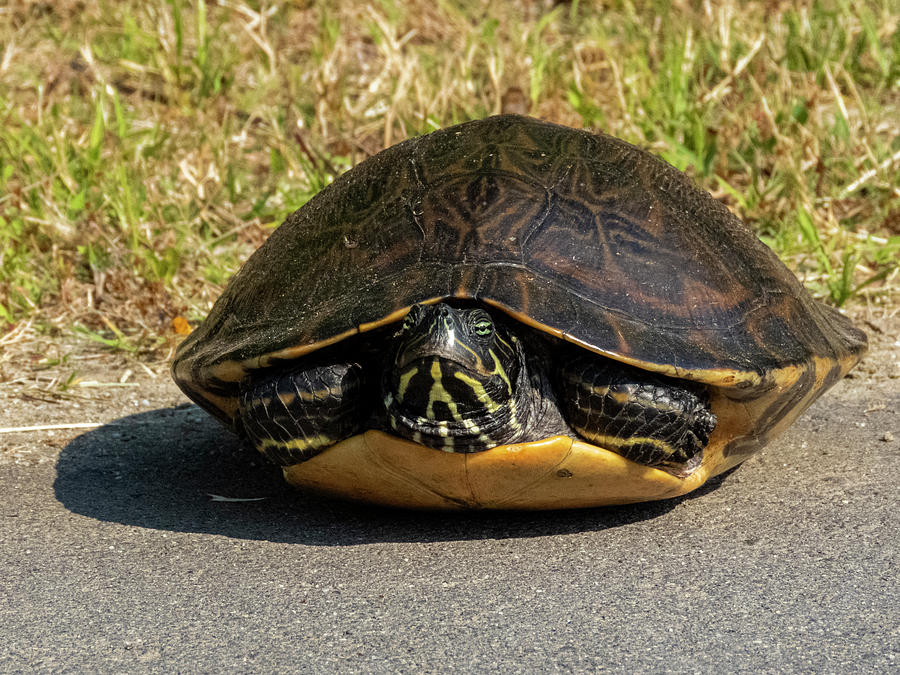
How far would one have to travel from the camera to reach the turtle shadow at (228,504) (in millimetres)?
2891

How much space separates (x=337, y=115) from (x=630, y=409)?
390 cm

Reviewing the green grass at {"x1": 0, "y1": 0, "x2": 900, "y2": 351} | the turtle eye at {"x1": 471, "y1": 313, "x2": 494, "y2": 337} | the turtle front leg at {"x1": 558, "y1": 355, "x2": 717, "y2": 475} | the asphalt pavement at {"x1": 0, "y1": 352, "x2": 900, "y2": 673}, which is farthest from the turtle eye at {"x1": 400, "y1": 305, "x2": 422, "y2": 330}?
the green grass at {"x1": 0, "y1": 0, "x2": 900, "y2": 351}

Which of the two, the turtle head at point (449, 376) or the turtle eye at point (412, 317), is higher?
the turtle eye at point (412, 317)

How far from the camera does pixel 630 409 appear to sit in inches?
106

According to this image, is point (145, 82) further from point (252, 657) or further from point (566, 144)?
point (252, 657)

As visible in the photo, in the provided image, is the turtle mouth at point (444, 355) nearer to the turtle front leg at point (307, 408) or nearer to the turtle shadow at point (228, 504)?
the turtle front leg at point (307, 408)

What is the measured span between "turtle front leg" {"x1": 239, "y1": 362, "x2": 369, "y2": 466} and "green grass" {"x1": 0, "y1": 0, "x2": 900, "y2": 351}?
5.62 feet

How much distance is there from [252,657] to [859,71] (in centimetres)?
558

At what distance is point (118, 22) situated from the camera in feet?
24.3

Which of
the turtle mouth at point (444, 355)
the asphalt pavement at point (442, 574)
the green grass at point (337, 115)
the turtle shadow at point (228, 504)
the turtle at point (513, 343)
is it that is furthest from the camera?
the green grass at point (337, 115)

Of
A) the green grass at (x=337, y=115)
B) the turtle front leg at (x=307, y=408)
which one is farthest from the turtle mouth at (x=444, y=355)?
the green grass at (x=337, y=115)

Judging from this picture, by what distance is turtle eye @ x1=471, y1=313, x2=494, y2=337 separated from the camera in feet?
8.64

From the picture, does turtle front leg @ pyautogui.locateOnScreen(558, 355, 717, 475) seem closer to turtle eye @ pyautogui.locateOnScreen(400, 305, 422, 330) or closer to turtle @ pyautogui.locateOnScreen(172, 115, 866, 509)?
turtle @ pyautogui.locateOnScreen(172, 115, 866, 509)

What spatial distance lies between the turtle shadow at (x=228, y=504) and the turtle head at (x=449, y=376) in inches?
13.4
